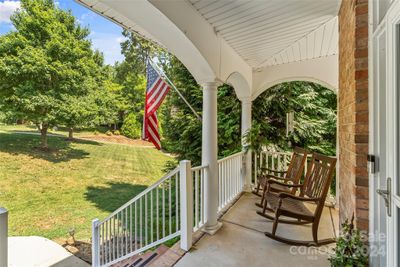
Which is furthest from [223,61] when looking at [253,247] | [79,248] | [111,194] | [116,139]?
[116,139]

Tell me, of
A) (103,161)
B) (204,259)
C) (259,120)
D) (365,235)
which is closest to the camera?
(365,235)

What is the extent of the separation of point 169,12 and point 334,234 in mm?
3204

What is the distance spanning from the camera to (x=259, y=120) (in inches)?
221

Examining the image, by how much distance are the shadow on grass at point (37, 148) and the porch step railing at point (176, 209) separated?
28.0ft

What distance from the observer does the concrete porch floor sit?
7.40 ft

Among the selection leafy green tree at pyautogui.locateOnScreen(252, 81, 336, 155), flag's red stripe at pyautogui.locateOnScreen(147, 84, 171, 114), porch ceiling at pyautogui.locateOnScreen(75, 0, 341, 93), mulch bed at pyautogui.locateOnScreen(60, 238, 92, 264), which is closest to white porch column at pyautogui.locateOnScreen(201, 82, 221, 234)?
porch ceiling at pyautogui.locateOnScreen(75, 0, 341, 93)

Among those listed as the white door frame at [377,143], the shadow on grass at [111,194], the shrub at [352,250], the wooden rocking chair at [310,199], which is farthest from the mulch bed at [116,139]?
the white door frame at [377,143]

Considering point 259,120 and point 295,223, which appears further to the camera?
point 259,120

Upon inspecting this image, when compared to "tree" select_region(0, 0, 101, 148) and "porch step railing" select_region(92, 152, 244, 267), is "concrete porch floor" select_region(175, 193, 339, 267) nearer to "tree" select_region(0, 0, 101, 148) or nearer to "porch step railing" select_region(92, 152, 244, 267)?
"porch step railing" select_region(92, 152, 244, 267)

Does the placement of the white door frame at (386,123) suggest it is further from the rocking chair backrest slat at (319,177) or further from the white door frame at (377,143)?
the rocking chair backrest slat at (319,177)

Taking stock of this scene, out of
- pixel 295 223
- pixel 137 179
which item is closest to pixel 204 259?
pixel 295 223

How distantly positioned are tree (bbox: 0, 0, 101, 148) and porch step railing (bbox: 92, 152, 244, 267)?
8.12 m

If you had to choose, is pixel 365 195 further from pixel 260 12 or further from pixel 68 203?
pixel 68 203

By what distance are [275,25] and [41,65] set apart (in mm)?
9855
